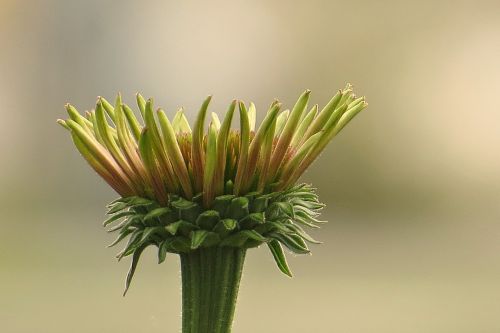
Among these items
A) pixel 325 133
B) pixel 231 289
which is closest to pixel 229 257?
pixel 231 289

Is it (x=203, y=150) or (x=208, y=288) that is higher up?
(x=203, y=150)

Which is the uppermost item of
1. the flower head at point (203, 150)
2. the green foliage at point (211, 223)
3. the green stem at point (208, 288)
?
the flower head at point (203, 150)

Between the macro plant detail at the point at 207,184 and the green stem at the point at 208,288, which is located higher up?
the macro plant detail at the point at 207,184

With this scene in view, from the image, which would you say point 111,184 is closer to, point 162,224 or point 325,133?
point 162,224

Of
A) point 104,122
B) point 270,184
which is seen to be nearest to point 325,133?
point 270,184

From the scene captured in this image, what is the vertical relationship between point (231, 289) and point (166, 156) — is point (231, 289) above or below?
below
